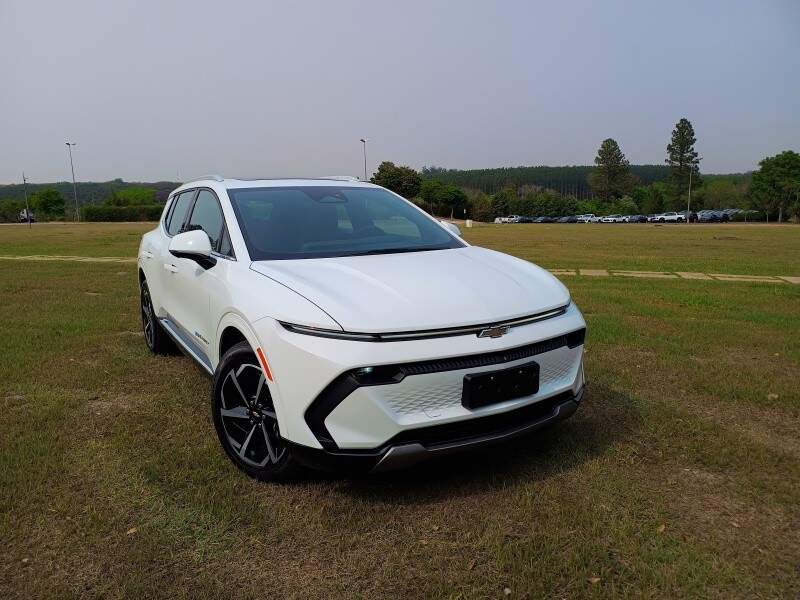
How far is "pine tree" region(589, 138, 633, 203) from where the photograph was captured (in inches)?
4380

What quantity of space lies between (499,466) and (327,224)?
1.81 m

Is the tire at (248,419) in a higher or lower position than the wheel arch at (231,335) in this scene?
lower

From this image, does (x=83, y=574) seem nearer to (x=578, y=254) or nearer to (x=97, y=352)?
(x=97, y=352)

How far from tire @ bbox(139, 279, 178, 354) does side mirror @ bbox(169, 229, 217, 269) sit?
1.85 meters

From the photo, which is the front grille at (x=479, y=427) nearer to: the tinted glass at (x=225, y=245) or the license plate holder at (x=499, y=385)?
the license plate holder at (x=499, y=385)

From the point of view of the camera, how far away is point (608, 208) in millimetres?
117312

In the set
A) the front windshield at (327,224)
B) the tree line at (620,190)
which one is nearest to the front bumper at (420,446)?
the front windshield at (327,224)

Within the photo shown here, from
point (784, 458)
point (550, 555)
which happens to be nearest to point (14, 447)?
point (550, 555)

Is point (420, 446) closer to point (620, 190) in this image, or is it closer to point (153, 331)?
point (153, 331)

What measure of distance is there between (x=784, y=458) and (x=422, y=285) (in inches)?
90.1

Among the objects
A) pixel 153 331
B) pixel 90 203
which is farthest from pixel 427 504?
pixel 90 203

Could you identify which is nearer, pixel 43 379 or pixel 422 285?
pixel 422 285

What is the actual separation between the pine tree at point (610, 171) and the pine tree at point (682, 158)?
21.4m

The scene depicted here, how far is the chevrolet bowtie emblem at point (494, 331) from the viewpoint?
279 centimetres
